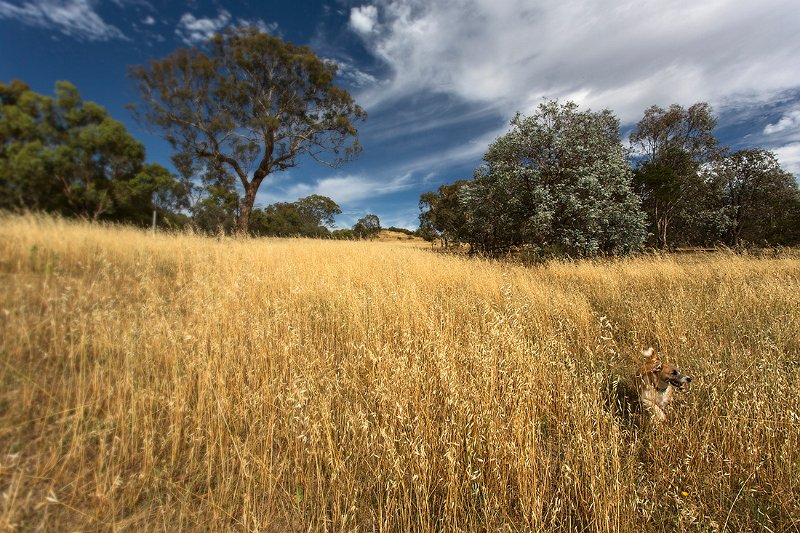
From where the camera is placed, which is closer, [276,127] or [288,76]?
[276,127]

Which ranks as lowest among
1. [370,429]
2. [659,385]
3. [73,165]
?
[370,429]

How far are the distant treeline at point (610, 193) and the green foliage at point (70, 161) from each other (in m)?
14.4

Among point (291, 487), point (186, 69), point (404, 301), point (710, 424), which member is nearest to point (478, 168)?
point (404, 301)

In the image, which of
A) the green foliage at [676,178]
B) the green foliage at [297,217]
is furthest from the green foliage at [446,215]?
the green foliage at [297,217]

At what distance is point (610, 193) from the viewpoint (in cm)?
946

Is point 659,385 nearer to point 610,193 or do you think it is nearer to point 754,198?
point 610,193

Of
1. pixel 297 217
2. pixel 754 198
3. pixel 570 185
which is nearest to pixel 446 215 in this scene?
pixel 570 185

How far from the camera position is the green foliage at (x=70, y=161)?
27.9 ft

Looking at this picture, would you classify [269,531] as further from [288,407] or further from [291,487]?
[288,407]

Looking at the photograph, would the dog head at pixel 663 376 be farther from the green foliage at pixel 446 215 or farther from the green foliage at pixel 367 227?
the green foliage at pixel 367 227

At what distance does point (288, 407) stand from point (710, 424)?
2668 mm

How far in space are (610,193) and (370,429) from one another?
11.0 metres

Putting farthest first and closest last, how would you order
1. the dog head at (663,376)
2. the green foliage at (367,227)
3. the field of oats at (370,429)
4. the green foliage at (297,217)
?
the green foliage at (367,227) → the green foliage at (297,217) → the dog head at (663,376) → the field of oats at (370,429)

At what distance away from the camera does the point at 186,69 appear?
1508 centimetres
